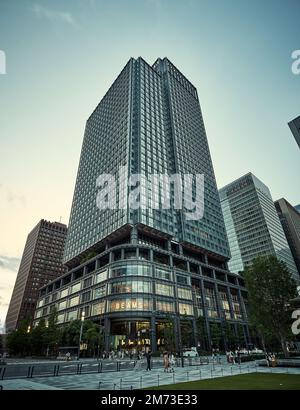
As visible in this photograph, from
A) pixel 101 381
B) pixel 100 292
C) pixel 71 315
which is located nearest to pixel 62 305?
pixel 71 315

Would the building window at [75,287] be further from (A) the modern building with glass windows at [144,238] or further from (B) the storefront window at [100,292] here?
(B) the storefront window at [100,292]

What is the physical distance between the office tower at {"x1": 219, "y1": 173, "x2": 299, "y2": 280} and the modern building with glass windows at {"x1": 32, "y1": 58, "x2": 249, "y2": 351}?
55.7 metres

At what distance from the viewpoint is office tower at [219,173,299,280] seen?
151625 mm

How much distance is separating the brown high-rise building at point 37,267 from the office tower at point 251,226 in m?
122

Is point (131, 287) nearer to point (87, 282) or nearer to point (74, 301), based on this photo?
point (87, 282)

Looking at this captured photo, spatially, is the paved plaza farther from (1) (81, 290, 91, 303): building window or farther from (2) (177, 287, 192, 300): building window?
(1) (81, 290, 91, 303): building window

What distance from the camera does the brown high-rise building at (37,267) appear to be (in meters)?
168

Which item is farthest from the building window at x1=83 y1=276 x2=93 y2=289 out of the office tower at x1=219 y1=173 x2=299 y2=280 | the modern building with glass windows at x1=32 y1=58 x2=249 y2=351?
the office tower at x1=219 y1=173 x2=299 y2=280

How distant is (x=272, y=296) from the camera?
35.4 meters

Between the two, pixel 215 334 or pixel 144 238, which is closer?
pixel 215 334

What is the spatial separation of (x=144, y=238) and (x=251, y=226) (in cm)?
10239

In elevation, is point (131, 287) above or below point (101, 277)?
below

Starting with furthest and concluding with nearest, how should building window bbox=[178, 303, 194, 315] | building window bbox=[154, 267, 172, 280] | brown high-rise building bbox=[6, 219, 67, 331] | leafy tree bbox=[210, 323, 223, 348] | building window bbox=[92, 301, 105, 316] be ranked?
1. brown high-rise building bbox=[6, 219, 67, 331]
2. leafy tree bbox=[210, 323, 223, 348]
3. building window bbox=[178, 303, 194, 315]
4. building window bbox=[154, 267, 172, 280]
5. building window bbox=[92, 301, 105, 316]

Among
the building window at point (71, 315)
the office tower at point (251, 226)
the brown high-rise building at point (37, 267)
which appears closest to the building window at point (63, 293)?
the building window at point (71, 315)
